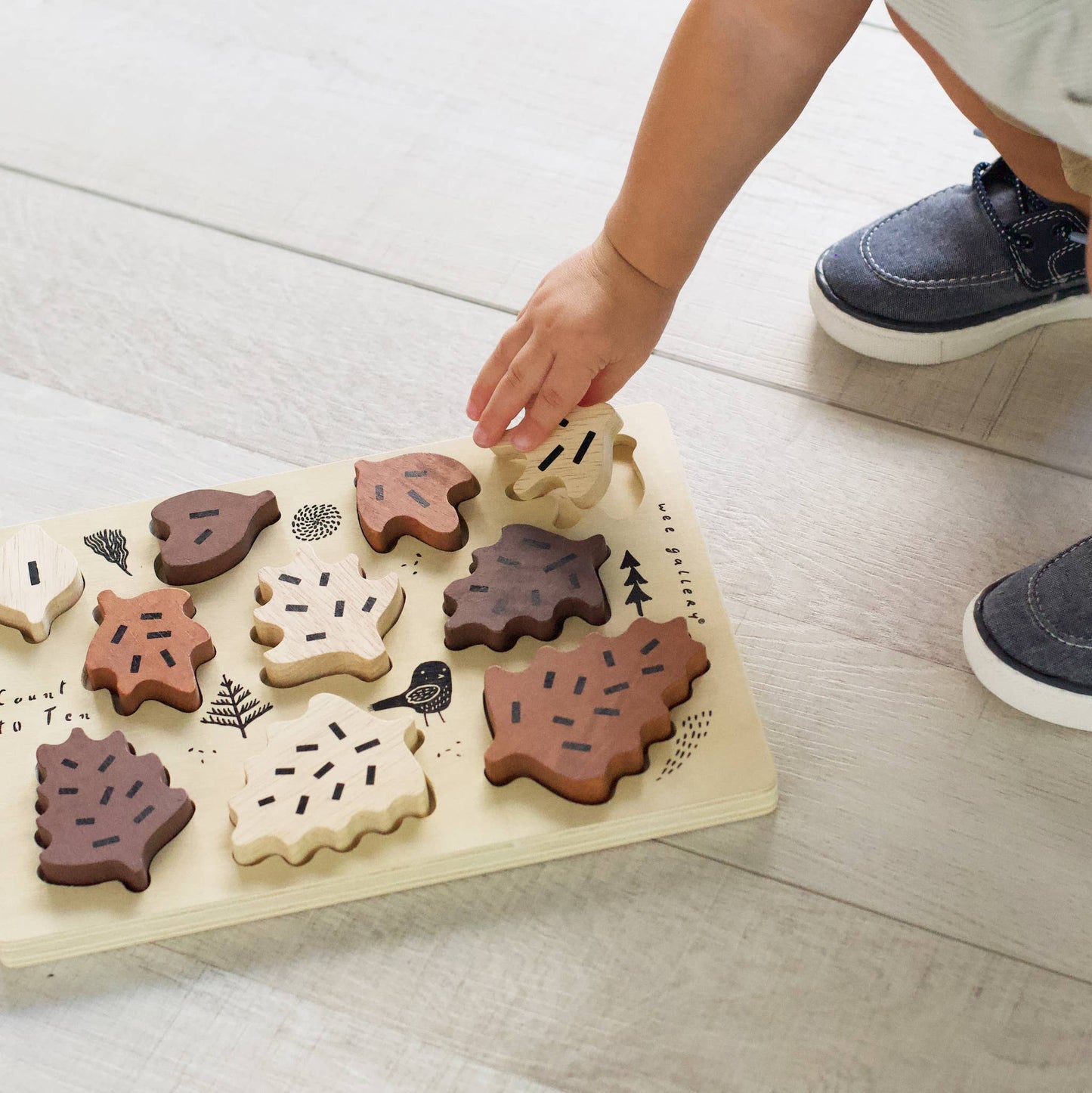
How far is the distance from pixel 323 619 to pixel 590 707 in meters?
0.17

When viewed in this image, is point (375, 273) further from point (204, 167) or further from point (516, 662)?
point (516, 662)

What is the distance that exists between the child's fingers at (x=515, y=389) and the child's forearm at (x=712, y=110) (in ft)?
0.28

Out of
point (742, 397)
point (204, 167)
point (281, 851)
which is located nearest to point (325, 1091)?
point (281, 851)

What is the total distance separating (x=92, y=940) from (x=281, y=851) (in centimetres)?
11

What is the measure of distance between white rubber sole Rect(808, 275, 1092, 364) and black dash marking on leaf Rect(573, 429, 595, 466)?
0.26 meters

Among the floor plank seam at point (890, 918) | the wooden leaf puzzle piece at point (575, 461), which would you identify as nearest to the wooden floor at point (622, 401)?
the floor plank seam at point (890, 918)

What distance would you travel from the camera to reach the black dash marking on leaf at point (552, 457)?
82cm

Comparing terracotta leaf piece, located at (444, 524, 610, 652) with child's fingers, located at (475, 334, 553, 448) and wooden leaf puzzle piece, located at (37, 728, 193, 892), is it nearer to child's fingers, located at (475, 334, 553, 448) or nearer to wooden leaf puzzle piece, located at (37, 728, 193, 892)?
child's fingers, located at (475, 334, 553, 448)

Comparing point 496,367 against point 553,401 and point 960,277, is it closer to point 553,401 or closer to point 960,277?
point 553,401

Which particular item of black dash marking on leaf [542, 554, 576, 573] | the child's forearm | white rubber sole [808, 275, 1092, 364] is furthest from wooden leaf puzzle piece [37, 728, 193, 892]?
white rubber sole [808, 275, 1092, 364]

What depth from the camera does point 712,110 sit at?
2.42ft

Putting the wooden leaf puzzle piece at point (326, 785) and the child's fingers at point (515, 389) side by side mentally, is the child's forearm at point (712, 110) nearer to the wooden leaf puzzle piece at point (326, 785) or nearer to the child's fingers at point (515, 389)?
the child's fingers at point (515, 389)

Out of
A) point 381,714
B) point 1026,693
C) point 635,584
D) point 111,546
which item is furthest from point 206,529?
point 1026,693

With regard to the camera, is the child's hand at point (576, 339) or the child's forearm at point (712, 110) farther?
the child's hand at point (576, 339)
